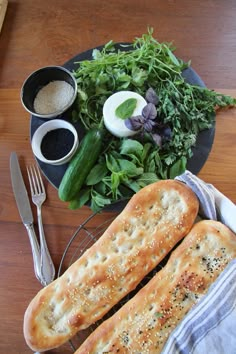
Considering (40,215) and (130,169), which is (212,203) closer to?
(130,169)

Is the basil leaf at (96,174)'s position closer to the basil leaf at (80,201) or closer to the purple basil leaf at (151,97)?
the basil leaf at (80,201)

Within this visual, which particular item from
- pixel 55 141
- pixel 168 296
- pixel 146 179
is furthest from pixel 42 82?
pixel 168 296

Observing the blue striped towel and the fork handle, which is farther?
the fork handle

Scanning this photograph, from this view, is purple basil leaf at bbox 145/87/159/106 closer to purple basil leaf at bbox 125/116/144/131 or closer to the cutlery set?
purple basil leaf at bbox 125/116/144/131

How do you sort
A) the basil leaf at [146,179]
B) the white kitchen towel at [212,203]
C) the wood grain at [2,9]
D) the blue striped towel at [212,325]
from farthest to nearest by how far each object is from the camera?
the wood grain at [2,9], the basil leaf at [146,179], the white kitchen towel at [212,203], the blue striped towel at [212,325]

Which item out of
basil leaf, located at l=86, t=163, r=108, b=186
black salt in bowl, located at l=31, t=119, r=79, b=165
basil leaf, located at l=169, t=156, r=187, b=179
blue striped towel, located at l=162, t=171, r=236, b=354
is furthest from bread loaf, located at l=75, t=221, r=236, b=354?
black salt in bowl, located at l=31, t=119, r=79, b=165

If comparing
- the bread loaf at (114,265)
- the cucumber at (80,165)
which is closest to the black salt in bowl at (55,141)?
the cucumber at (80,165)

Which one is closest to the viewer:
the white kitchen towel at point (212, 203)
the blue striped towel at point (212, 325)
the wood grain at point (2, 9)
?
the blue striped towel at point (212, 325)
